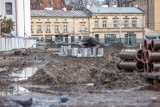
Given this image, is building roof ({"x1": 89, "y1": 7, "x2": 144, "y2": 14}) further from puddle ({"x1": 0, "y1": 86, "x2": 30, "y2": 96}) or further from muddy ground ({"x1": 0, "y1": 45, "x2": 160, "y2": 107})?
puddle ({"x1": 0, "y1": 86, "x2": 30, "y2": 96})

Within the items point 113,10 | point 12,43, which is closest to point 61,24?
point 113,10

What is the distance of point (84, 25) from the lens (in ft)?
363

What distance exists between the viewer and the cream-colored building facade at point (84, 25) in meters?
110

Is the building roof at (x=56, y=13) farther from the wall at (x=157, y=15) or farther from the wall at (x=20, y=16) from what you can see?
the wall at (x=20, y=16)

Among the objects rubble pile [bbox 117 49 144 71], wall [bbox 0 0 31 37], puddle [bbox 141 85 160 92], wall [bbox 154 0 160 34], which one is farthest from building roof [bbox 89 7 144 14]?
puddle [bbox 141 85 160 92]

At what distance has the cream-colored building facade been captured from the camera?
10969 cm

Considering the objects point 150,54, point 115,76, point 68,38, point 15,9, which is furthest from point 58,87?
point 68,38

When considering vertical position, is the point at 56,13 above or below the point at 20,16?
above

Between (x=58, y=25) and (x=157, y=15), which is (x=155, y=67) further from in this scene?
(x=157, y=15)

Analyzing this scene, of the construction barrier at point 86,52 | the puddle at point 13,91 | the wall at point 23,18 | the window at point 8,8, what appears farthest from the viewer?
the wall at point 23,18

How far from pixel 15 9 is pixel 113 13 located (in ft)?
102

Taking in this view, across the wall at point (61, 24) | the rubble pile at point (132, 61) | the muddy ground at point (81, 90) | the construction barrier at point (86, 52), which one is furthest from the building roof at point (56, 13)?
the muddy ground at point (81, 90)

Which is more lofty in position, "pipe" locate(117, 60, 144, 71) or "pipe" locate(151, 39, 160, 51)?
"pipe" locate(151, 39, 160, 51)

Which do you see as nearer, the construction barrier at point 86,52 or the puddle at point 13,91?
the puddle at point 13,91
